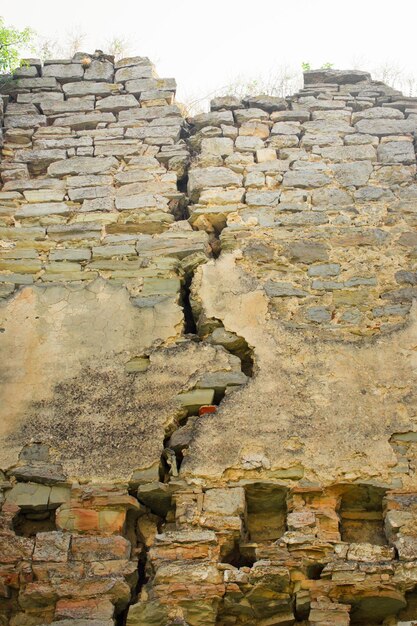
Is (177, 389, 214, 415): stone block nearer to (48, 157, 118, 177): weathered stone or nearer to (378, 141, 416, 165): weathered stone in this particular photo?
(48, 157, 118, 177): weathered stone

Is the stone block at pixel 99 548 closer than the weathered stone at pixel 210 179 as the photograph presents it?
Yes

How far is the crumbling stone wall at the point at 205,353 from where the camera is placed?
3693 mm

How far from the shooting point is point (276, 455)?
4.10 metres

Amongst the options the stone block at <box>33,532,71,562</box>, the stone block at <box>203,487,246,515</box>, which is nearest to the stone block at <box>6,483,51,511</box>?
the stone block at <box>33,532,71,562</box>

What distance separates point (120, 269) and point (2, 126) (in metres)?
1.78

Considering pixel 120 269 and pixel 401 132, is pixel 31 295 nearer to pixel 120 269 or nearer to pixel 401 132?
pixel 120 269

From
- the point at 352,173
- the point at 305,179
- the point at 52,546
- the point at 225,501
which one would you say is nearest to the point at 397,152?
the point at 352,173

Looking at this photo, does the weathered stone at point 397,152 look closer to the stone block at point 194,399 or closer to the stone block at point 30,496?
the stone block at point 194,399

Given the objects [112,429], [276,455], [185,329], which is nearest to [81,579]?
[112,429]

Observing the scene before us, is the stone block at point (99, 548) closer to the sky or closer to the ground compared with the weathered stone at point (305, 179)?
closer to the ground

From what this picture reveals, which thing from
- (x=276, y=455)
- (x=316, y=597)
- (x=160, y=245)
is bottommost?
(x=316, y=597)

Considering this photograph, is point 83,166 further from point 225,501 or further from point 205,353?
point 225,501

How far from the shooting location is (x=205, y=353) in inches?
179

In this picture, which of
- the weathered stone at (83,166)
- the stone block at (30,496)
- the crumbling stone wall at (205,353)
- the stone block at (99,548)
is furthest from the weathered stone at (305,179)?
the stone block at (99,548)
